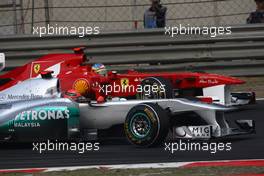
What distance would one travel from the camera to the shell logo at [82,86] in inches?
465

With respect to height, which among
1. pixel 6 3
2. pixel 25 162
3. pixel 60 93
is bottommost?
pixel 25 162

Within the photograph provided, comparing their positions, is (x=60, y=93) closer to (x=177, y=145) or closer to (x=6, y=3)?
(x=177, y=145)

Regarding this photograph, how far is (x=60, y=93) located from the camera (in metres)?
10.9

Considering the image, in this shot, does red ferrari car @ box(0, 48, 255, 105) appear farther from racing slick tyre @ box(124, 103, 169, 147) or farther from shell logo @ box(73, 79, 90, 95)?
racing slick tyre @ box(124, 103, 169, 147)

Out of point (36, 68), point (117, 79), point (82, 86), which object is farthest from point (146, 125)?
point (36, 68)

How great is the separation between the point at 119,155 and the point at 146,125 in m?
0.50

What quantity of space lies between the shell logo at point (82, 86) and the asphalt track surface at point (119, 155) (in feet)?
3.35

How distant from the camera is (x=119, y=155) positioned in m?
10.0

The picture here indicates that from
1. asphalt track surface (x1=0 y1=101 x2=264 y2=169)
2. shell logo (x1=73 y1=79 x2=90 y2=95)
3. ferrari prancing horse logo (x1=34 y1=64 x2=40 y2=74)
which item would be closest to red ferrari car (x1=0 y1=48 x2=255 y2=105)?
ferrari prancing horse logo (x1=34 y1=64 x2=40 y2=74)

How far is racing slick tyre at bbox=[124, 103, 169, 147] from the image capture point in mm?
10125

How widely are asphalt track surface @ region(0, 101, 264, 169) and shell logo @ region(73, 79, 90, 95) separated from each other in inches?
40.2

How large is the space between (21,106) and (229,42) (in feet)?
22.0

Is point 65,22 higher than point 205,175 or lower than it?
higher

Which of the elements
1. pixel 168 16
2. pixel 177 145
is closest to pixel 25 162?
pixel 177 145
